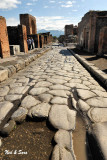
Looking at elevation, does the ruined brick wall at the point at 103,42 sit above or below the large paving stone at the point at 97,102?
above

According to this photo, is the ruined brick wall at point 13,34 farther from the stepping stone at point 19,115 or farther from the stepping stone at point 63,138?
the stepping stone at point 63,138

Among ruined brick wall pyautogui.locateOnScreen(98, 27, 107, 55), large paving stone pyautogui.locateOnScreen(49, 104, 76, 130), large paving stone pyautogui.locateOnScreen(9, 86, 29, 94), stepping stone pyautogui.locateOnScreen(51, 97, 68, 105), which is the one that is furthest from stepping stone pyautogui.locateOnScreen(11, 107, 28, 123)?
ruined brick wall pyautogui.locateOnScreen(98, 27, 107, 55)

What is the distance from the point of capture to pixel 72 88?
3.04m

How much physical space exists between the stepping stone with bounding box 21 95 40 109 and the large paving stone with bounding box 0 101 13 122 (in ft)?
0.76

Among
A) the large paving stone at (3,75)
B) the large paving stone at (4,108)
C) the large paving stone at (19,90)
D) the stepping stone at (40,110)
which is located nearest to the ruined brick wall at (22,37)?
the large paving stone at (3,75)

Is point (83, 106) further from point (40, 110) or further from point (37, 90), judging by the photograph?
point (37, 90)

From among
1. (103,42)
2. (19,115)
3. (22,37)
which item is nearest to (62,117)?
(19,115)

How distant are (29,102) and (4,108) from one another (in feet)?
1.48

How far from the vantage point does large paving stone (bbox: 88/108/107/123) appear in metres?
1.83

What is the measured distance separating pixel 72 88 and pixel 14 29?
897 centimetres

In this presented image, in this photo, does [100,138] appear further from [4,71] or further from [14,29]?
[14,29]

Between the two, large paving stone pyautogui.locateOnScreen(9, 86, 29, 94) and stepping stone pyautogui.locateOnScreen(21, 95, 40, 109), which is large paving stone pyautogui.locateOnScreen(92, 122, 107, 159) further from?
large paving stone pyautogui.locateOnScreen(9, 86, 29, 94)

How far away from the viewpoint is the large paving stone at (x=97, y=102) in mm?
2234

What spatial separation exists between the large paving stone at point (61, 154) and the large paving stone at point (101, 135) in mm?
350
